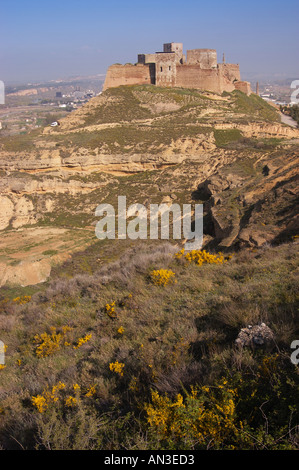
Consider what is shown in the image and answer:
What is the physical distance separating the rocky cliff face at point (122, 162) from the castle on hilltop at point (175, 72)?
14.4 ft

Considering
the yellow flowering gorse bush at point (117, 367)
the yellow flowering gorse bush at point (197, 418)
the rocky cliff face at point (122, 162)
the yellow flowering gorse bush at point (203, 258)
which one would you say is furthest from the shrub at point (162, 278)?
the rocky cliff face at point (122, 162)

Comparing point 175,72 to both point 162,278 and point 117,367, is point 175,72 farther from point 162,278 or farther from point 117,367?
point 117,367

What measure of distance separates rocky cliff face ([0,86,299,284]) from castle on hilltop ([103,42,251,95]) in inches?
172

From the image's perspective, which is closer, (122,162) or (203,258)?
(203,258)

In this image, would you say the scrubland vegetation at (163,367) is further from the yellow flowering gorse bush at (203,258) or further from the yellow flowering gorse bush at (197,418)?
the yellow flowering gorse bush at (203,258)

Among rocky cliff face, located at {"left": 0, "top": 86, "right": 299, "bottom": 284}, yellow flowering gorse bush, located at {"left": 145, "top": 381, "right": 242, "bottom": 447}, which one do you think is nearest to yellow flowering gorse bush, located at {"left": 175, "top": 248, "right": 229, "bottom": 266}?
yellow flowering gorse bush, located at {"left": 145, "top": 381, "right": 242, "bottom": 447}

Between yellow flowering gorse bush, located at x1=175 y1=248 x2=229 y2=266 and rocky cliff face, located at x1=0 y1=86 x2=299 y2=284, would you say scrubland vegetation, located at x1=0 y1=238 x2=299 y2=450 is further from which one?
rocky cliff face, located at x1=0 y1=86 x2=299 y2=284

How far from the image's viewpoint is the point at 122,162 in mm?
24031

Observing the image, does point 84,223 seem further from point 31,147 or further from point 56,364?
point 56,364

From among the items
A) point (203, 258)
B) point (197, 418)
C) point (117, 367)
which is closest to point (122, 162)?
point (203, 258)

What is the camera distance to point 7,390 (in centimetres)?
417

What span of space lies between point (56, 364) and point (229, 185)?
14311 millimetres

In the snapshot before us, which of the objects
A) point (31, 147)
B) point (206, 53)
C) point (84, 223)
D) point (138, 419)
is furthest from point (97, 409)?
point (206, 53)

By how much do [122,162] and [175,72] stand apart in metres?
14.2
